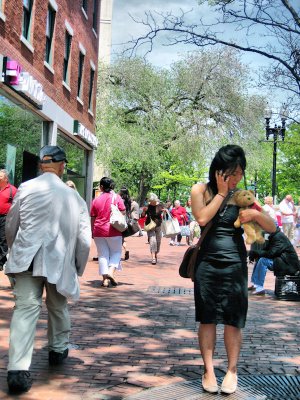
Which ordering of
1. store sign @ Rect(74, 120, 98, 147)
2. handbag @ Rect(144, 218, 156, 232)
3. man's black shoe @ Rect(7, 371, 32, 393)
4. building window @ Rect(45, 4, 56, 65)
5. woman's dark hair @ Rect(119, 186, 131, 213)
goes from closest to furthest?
man's black shoe @ Rect(7, 371, 32, 393) < woman's dark hair @ Rect(119, 186, 131, 213) < handbag @ Rect(144, 218, 156, 232) < building window @ Rect(45, 4, 56, 65) < store sign @ Rect(74, 120, 98, 147)

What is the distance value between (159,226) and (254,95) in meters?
25.1

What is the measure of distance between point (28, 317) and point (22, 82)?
1037cm

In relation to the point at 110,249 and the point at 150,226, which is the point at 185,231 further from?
the point at 110,249

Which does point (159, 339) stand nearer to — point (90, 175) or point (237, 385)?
point (237, 385)

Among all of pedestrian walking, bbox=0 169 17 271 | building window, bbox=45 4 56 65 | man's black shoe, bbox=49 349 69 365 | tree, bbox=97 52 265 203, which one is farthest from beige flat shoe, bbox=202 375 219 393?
tree, bbox=97 52 265 203

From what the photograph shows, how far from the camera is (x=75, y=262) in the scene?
15.3 ft

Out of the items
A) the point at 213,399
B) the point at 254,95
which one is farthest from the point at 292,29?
the point at 254,95

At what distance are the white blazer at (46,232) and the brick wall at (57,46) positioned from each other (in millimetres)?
9560

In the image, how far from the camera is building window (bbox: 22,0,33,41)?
1520 centimetres

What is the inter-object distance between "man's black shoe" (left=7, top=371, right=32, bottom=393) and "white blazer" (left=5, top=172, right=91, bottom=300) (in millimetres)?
665

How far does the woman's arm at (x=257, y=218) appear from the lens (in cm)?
397

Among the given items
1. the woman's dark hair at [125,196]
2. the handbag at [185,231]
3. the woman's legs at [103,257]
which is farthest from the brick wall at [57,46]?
the woman's legs at [103,257]

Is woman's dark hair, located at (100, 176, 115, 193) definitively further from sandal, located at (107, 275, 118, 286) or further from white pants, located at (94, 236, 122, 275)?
sandal, located at (107, 275, 118, 286)

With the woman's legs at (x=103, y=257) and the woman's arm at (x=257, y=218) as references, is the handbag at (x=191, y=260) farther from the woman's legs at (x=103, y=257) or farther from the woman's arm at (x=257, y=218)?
the woman's legs at (x=103, y=257)
